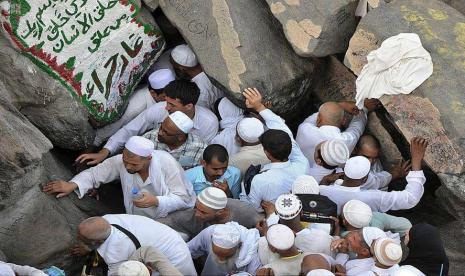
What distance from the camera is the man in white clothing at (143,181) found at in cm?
512

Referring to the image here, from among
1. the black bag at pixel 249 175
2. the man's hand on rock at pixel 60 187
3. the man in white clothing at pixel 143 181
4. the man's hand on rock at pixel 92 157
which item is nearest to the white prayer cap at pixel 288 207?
the black bag at pixel 249 175

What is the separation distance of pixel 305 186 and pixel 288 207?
43 cm

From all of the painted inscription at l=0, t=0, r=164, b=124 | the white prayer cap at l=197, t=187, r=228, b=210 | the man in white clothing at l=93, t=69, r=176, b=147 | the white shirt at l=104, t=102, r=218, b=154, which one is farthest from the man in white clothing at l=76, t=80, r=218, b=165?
the white prayer cap at l=197, t=187, r=228, b=210

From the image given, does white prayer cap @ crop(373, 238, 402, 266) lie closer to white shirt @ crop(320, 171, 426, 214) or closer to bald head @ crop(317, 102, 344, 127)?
white shirt @ crop(320, 171, 426, 214)

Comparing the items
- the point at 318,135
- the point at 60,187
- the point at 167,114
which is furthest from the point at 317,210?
the point at 60,187

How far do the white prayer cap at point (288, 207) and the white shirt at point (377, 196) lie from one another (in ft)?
2.06

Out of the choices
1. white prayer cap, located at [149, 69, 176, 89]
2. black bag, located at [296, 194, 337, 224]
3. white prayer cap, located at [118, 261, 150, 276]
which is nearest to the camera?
white prayer cap, located at [118, 261, 150, 276]

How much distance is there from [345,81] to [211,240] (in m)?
2.75

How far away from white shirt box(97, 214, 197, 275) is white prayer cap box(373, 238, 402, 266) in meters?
1.26

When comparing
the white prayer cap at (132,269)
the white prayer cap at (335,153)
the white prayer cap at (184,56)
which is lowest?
the white prayer cap at (335,153)

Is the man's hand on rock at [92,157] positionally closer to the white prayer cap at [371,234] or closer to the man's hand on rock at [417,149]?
the white prayer cap at [371,234]

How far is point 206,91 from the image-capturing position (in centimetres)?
675

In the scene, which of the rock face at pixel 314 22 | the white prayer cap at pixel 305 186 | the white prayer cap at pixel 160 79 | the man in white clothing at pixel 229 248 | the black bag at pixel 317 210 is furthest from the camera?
the white prayer cap at pixel 160 79

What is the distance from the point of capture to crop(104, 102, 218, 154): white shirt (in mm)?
6090
